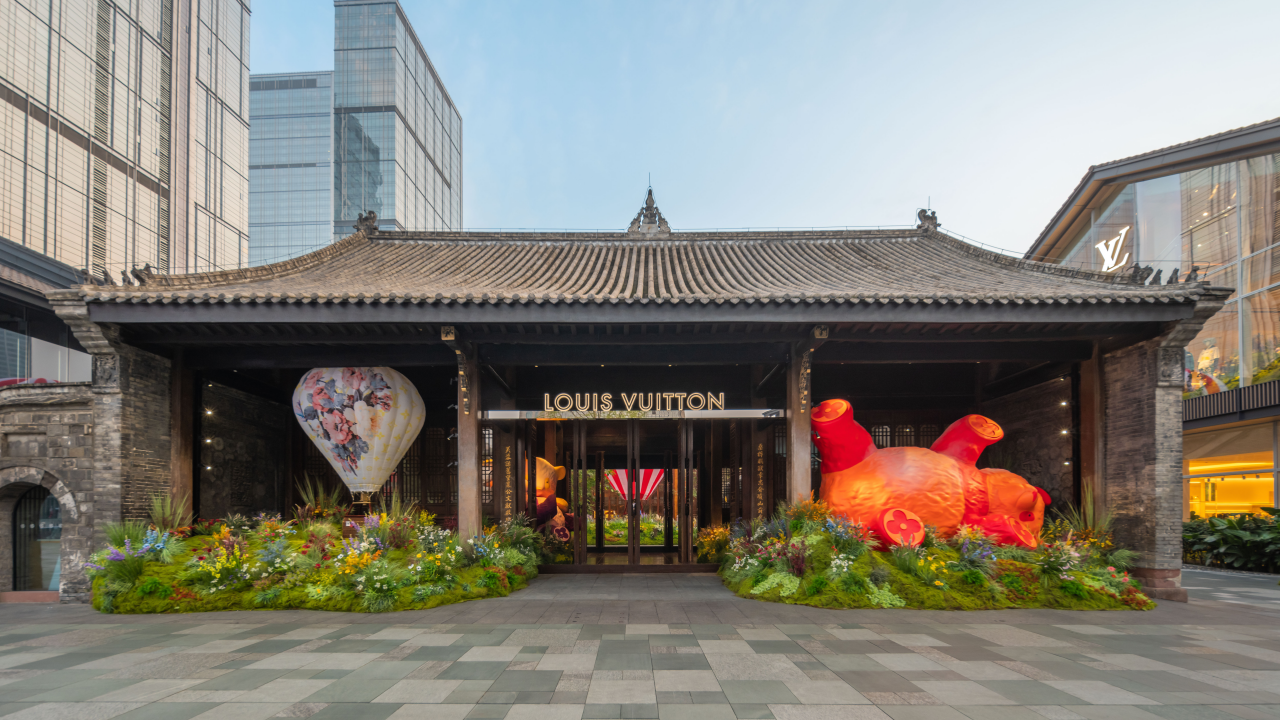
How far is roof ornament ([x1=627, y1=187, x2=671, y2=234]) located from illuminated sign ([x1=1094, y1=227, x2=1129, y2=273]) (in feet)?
45.3

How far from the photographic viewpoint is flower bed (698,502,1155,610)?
848cm

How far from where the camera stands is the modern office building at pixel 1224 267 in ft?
50.5

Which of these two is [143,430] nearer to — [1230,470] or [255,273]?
[255,273]

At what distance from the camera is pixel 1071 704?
15.6 ft

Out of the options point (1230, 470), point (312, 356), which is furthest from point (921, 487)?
point (1230, 470)

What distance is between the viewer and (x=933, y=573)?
8.66 metres

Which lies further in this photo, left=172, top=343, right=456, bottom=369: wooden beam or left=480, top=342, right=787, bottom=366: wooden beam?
left=480, top=342, right=787, bottom=366: wooden beam

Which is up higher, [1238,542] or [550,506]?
[550,506]

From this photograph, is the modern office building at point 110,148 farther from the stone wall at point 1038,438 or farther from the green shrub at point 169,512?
the stone wall at point 1038,438

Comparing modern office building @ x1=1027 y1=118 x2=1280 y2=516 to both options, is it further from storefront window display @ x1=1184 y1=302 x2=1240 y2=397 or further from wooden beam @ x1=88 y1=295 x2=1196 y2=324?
wooden beam @ x1=88 y1=295 x2=1196 y2=324

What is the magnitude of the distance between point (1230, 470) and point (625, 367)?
49.9 ft

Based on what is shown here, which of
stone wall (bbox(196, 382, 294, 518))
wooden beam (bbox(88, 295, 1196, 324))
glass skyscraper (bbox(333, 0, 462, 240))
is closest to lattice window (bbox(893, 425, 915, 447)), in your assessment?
wooden beam (bbox(88, 295, 1196, 324))

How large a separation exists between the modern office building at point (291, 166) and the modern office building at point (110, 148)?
112ft

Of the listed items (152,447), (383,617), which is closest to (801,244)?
(383,617)
